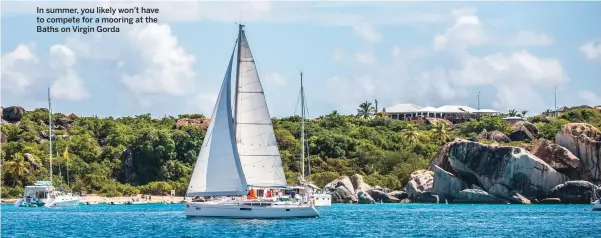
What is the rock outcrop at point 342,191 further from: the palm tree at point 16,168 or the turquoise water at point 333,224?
the palm tree at point 16,168

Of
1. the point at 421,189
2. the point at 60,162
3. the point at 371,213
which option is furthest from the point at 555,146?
the point at 60,162

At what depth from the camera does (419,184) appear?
90688 mm

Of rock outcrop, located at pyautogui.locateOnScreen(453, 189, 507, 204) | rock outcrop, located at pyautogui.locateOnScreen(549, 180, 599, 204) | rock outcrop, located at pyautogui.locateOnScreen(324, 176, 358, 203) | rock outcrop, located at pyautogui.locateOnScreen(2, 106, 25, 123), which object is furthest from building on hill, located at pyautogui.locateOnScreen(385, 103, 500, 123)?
rock outcrop, located at pyautogui.locateOnScreen(549, 180, 599, 204)

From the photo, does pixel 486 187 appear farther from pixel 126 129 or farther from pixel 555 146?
pixel 126 129

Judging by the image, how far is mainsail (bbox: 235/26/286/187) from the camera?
54375 mm

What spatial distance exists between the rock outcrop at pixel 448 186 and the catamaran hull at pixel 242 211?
32626 mm

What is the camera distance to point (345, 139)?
4171 inches

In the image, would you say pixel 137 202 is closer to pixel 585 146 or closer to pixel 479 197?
pixel 479 197

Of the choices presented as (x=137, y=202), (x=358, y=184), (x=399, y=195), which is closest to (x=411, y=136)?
(x=358, y=184)

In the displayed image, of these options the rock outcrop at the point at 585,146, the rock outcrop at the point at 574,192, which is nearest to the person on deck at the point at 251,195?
the rock outcrop at the point at 574,192

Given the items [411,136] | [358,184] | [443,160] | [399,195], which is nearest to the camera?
[443,160]

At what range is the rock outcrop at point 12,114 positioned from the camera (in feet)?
392

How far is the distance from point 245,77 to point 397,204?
3571 cm

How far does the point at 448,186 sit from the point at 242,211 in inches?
1433
